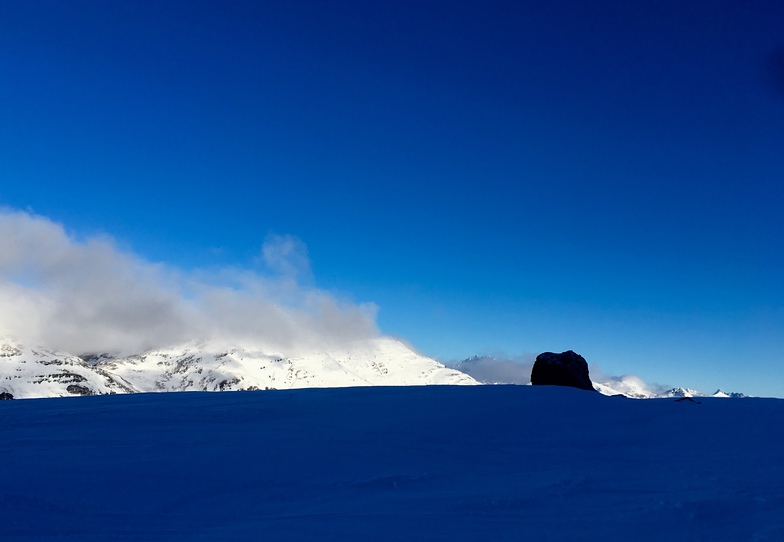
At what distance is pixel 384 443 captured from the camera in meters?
9.82

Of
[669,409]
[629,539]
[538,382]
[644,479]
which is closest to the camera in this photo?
[629,539]

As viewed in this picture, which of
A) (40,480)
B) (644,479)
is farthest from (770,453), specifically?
(40,480)

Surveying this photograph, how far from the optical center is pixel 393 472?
8117 millimetres

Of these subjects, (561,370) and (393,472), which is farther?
(561,370)

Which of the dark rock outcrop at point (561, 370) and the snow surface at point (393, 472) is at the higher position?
the dark rock outcrop at point (561, 370)

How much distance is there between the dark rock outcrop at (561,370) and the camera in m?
22.8

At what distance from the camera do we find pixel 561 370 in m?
22.9

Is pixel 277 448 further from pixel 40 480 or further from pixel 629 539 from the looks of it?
pixel 629 539

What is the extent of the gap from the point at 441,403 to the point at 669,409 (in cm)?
602

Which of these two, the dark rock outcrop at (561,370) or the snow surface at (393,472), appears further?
the dark rock outcrop at (561,370)

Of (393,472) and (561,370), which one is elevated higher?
(561,370)

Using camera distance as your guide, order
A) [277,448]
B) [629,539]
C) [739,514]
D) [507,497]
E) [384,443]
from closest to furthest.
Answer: [629,539] < [739,514] < [507,497] < [277,448] < [384,443]

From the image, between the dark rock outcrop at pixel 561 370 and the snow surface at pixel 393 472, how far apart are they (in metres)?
9.07

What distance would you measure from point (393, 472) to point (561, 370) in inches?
653
